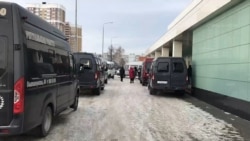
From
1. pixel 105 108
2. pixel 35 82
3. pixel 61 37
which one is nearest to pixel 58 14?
pixel 105 108

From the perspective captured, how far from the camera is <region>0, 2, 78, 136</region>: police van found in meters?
6.90

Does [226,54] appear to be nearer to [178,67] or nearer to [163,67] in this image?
[178,67]

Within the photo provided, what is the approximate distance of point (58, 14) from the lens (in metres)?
45.7

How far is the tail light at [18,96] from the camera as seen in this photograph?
6871 millimetres

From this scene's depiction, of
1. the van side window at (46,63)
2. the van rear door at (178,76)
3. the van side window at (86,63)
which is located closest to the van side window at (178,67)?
the van rear door at (178,76)

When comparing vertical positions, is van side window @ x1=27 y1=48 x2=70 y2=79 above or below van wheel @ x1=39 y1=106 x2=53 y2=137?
above

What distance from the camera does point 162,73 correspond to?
20.7 m

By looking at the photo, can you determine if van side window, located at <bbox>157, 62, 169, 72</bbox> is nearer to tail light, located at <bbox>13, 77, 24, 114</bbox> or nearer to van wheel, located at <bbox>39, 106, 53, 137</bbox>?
van wheel, located at <bbox>39, 106, 53, 137</bbox>

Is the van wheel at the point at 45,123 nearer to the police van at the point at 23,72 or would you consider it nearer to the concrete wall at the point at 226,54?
the police van at the point at 23,72

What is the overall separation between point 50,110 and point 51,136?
2.32 ft

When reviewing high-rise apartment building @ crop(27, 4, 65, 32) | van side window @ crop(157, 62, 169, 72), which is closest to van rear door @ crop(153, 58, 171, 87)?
van side window @ crop(157, 62, 169, 72)

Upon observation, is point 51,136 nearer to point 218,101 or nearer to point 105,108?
point 105,108

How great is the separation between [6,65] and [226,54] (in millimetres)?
10272

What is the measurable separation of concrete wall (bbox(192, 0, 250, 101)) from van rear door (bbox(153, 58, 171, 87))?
1.64 m
